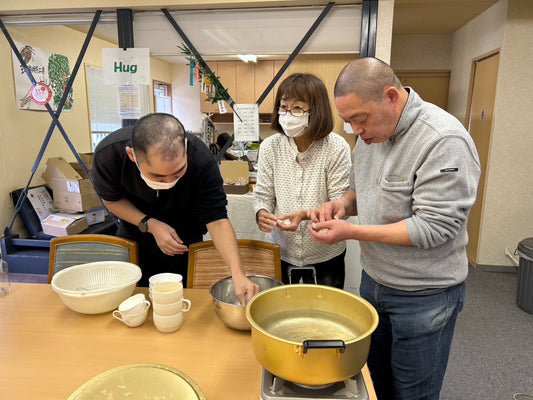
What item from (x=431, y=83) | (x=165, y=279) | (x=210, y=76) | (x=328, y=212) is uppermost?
(x=431, y=83)

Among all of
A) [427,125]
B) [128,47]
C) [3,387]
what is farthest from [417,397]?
[128,47]

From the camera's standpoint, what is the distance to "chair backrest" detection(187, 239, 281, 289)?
66.2 inches

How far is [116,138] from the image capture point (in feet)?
4.95

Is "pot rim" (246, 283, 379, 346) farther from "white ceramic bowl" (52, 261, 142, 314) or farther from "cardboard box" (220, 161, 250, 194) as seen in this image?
"cardboard box" (220, 161, 250, 194)

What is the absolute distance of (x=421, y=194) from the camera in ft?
3.54

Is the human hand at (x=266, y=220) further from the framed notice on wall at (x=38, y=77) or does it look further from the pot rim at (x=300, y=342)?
the framed notice on wall at (x=38, y=77)

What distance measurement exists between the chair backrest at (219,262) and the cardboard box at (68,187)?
2442 millimetres

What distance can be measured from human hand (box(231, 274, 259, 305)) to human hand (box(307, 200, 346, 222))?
0.36 metres

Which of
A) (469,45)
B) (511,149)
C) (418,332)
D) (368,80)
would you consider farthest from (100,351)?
(469,45)

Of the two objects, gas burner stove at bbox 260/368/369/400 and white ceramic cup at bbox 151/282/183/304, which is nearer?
gas burner stove at bbox 260/368/369/400

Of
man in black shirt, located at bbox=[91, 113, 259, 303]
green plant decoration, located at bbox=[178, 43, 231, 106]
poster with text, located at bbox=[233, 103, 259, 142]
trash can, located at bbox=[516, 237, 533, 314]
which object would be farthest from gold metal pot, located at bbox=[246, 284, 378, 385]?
trash can, located at bbox=[516, 237, 533, 314]

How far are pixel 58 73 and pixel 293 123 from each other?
3.60 metres

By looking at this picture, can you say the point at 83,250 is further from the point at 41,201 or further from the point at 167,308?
the point at 41,201

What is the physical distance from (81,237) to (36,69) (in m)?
2.95
